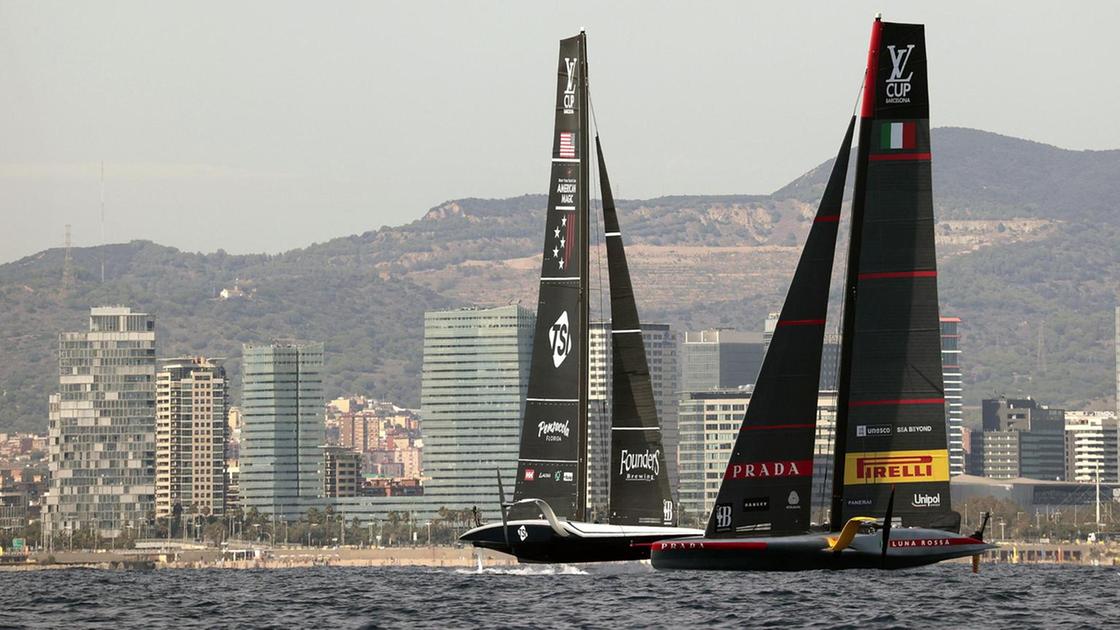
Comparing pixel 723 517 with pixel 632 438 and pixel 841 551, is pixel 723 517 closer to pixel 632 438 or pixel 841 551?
pixel 841 551

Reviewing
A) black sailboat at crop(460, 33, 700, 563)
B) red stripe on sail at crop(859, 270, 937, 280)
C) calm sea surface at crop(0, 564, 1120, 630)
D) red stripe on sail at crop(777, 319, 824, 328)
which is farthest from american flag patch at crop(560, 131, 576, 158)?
red stripe on sail at crop(859, 270, 937, 280)

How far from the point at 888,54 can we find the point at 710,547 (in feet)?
→ 40.6

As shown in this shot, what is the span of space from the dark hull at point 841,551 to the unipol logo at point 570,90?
58.6 ft

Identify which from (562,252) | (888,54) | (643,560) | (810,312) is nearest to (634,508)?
(643,560)

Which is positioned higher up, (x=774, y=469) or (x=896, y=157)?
(x=896, y=157)

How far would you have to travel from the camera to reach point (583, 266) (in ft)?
200

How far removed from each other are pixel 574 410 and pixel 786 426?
12.4 metres

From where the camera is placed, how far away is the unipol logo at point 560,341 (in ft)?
200

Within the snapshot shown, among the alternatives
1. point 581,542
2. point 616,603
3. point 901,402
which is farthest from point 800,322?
point 581,542

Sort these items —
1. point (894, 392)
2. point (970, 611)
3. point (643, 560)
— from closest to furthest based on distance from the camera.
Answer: point (970, 611) → point (894, 392) → point (643, 560)

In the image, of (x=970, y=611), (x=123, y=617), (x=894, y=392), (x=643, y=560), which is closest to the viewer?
(x=970, y=611)

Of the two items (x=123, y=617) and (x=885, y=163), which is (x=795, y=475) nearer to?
(x=885, y=163)

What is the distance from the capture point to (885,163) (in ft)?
158

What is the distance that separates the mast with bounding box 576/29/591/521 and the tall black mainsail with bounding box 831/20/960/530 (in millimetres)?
13276
